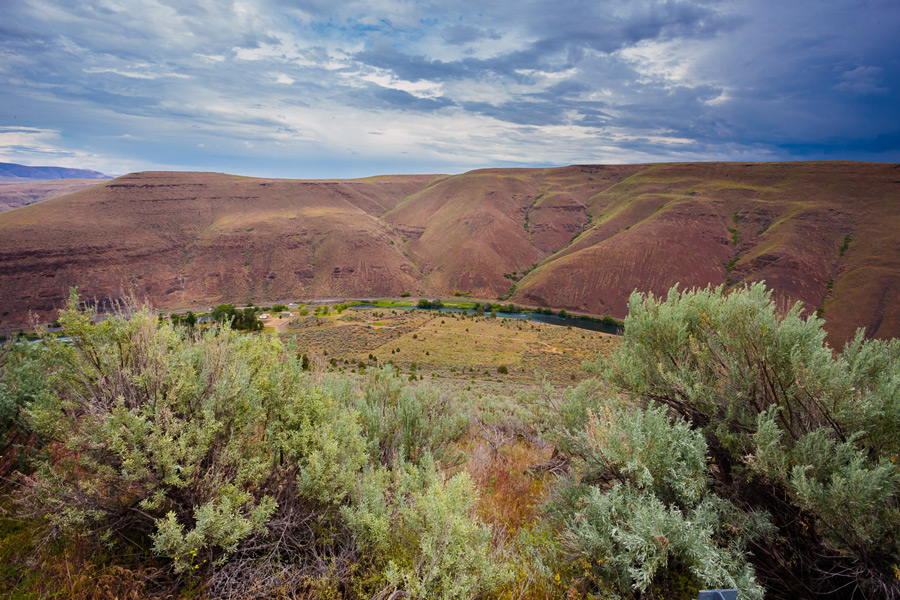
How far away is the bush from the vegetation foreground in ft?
0.08

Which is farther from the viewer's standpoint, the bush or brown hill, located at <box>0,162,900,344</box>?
brown hill, located at <box>0,162,900,344</box>

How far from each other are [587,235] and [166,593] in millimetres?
120842

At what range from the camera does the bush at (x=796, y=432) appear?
3.14 meters

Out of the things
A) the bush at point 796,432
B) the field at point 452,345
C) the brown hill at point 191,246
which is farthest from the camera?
the brown hill at point 191,246

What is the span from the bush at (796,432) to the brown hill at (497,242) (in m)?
73.5

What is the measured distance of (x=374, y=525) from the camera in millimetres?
3539

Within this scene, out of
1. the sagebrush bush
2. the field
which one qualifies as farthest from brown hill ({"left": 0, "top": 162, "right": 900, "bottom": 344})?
the sagebrush bush

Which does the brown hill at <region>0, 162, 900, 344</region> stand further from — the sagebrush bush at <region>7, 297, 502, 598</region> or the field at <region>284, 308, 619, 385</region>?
the sagebrush bush at <region>7, 297, 502, 598</region>

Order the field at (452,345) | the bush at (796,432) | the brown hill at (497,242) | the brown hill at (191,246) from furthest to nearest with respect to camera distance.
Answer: the brown hill at (191,246) → the brown hill at (497,242) → the field at (452,345) → the bush at (796,432)

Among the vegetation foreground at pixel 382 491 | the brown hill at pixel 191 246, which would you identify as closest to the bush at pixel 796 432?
the vegetation foreground at pixel 382 491

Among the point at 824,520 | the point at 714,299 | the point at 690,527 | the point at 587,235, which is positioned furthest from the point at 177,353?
the point at 587,235

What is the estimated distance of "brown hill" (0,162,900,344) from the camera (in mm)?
73188

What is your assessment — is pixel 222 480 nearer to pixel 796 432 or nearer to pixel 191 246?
pixel 796 432

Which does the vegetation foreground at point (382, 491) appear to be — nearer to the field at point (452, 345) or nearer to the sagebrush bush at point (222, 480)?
the sagebrush bush at point (222, 480)
